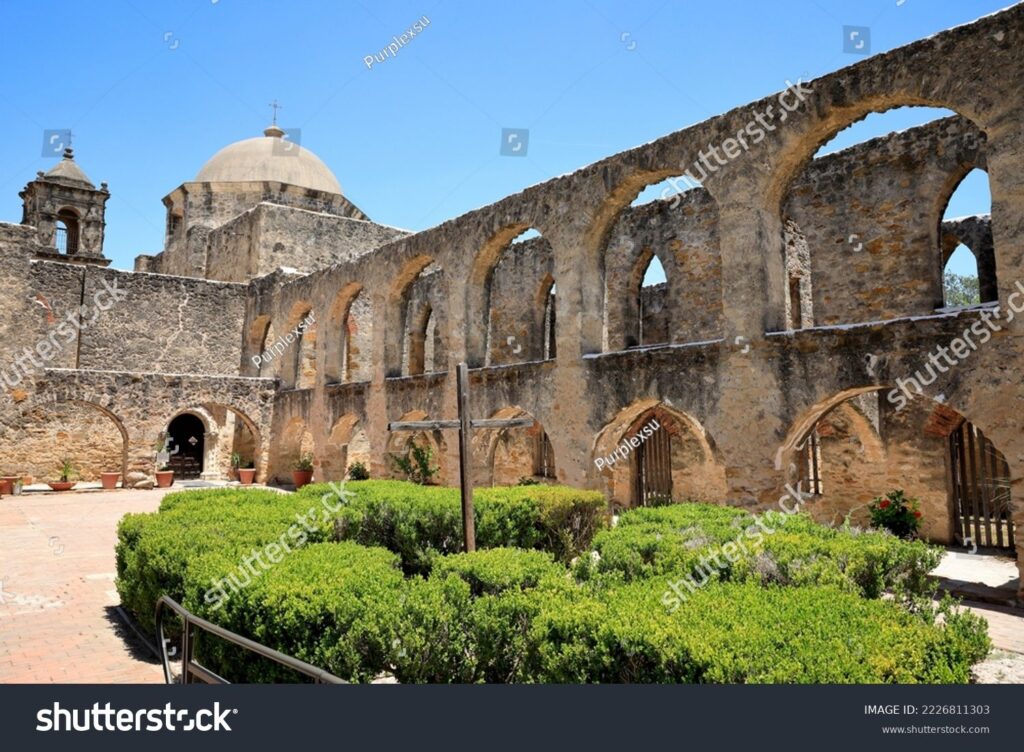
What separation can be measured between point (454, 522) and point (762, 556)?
3846 millimetres

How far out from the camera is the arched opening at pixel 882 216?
38.1 ft

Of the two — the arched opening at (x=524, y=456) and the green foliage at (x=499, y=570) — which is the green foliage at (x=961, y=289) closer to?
the arched opening at (x=524, y=456)

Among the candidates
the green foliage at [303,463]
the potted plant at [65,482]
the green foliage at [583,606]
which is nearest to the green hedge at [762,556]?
the green foliage at [583,606]

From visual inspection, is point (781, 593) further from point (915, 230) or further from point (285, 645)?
point (915, 230)

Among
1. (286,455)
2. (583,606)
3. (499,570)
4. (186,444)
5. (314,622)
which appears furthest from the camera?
(186,444)

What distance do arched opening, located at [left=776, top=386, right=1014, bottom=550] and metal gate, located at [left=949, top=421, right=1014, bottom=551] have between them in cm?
1

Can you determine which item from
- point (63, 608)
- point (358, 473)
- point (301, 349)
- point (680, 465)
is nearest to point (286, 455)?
point (301, 349)

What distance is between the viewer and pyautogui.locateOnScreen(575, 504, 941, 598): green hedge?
203 inches

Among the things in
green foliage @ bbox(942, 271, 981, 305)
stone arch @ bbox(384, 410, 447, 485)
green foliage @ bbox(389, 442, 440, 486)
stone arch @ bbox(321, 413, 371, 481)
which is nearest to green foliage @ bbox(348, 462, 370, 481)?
stone arch @ bbox(321, 413, 371, 481)

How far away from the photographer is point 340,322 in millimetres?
18906

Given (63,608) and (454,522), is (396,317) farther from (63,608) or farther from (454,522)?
(63,608)

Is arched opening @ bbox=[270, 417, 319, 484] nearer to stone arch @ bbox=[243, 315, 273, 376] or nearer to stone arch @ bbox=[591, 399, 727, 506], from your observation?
stone arch @ bbox=[243, 315, 273, 376]

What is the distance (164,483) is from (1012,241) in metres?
20.2

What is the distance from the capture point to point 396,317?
55.5 feet
